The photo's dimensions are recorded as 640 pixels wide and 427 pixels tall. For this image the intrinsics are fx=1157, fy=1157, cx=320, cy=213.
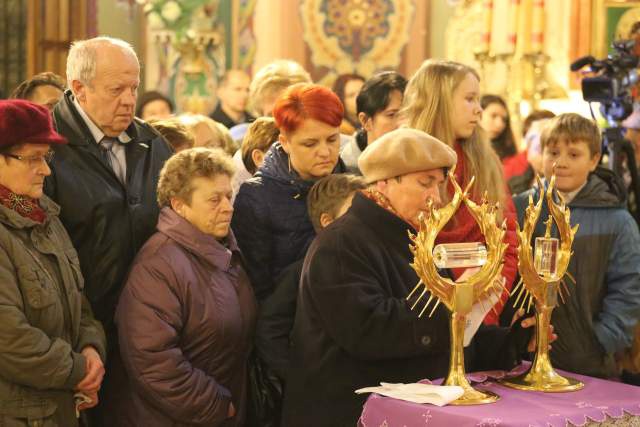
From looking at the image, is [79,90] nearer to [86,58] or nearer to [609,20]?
[86,58]

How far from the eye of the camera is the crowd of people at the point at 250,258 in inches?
134

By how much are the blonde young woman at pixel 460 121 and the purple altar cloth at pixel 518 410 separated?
1.07 metres

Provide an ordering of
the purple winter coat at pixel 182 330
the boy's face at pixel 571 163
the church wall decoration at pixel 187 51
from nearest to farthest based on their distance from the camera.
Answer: the purple winter coat at pixel 182 330 < the boy's face at pixel 571 163 < the church wall decoration at pixel 187 51

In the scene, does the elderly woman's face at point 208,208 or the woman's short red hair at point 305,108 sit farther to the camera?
the woman's short red hair at point 305,108

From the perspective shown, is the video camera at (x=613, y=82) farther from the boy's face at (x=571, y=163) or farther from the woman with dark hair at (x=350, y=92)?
the woman with dark hair at (x=350, y=92)

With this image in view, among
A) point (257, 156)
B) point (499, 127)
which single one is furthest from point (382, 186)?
point (499, 127)

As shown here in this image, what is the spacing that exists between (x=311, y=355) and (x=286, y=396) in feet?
0.74

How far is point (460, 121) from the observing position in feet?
13.7

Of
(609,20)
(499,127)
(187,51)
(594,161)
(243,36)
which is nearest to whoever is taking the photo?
(594,161)

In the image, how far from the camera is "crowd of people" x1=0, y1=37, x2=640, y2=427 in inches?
134

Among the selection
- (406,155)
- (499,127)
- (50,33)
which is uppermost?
(50,33)

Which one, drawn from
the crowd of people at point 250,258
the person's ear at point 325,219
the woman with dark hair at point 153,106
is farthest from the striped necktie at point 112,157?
the woman with dark hair at point 153,106

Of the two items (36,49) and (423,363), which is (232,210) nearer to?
(423,363)

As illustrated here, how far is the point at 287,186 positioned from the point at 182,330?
0.71 m
